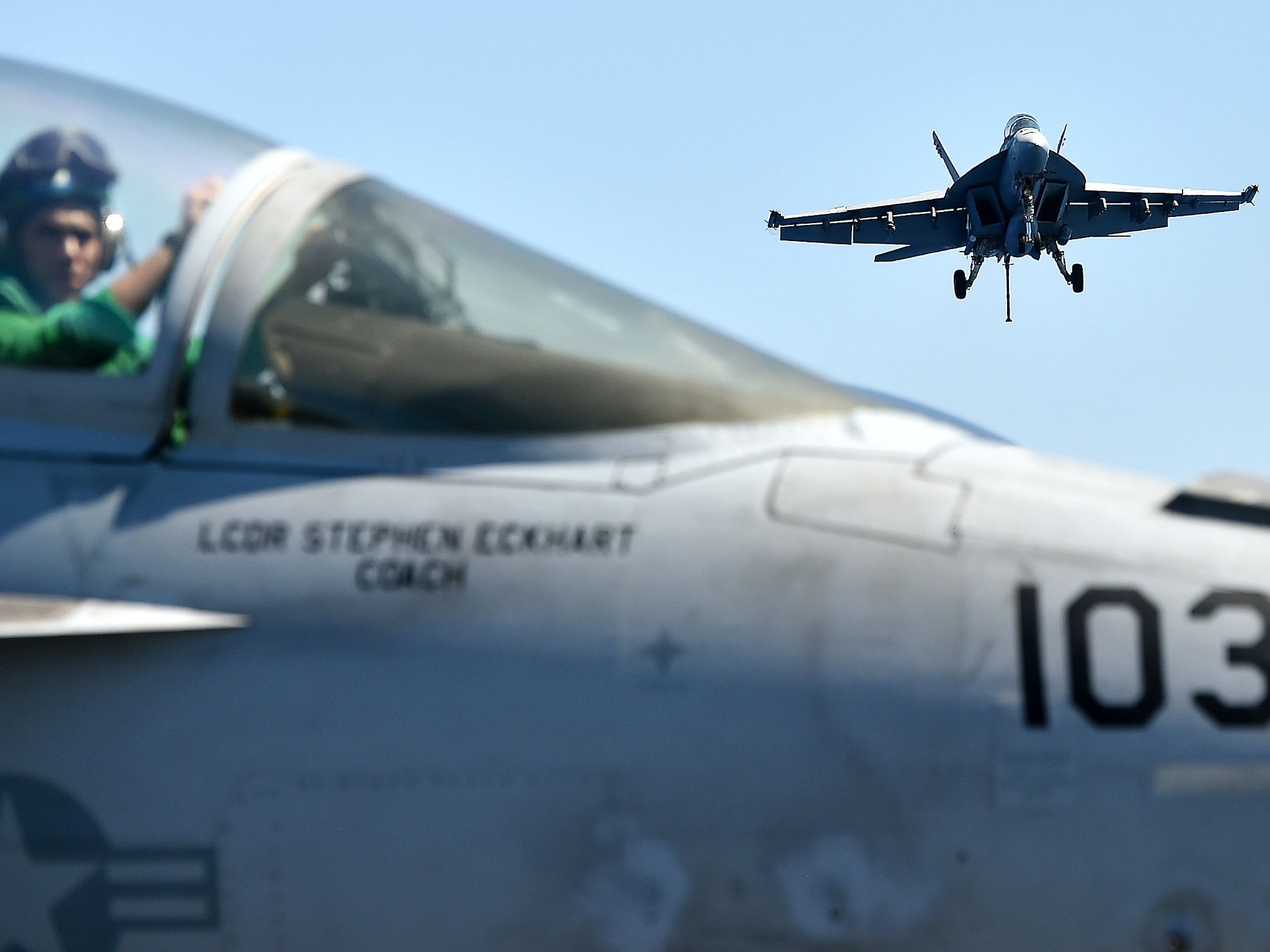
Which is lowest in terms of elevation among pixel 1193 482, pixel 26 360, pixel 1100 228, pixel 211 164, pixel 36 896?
pixel 36 896

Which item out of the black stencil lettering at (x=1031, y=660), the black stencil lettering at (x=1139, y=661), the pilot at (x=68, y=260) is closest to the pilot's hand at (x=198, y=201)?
the pilot at (x=68, y=260)

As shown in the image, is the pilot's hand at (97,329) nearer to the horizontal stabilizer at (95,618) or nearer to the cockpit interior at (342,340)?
the cockpit interior at (342,340)

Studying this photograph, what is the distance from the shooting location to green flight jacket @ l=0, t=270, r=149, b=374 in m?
3.77

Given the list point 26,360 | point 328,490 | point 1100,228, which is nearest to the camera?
point 328,490

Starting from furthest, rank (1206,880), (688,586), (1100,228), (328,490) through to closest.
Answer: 1. (1100,228)
2. (328,490)
3. (688,586)
4. (1206,880)

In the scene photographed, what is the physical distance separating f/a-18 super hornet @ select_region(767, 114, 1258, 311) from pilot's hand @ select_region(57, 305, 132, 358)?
3571 cm

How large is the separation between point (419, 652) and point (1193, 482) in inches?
68.8

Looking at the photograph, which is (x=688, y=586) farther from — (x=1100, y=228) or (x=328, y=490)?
(x=1100, y=228)

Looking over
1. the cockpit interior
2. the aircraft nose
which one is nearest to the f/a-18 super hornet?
the aircraft nose

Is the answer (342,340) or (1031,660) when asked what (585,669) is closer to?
Result: (1031,660)

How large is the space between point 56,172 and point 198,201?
0.45 meters

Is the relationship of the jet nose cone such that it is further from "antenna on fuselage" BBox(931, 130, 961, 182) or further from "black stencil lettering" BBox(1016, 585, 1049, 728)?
"black stencil lettering" BBox(1016, 585, 1049, 728)

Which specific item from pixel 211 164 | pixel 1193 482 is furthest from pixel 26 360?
pixel 1193 482

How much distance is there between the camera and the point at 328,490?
3.51m
